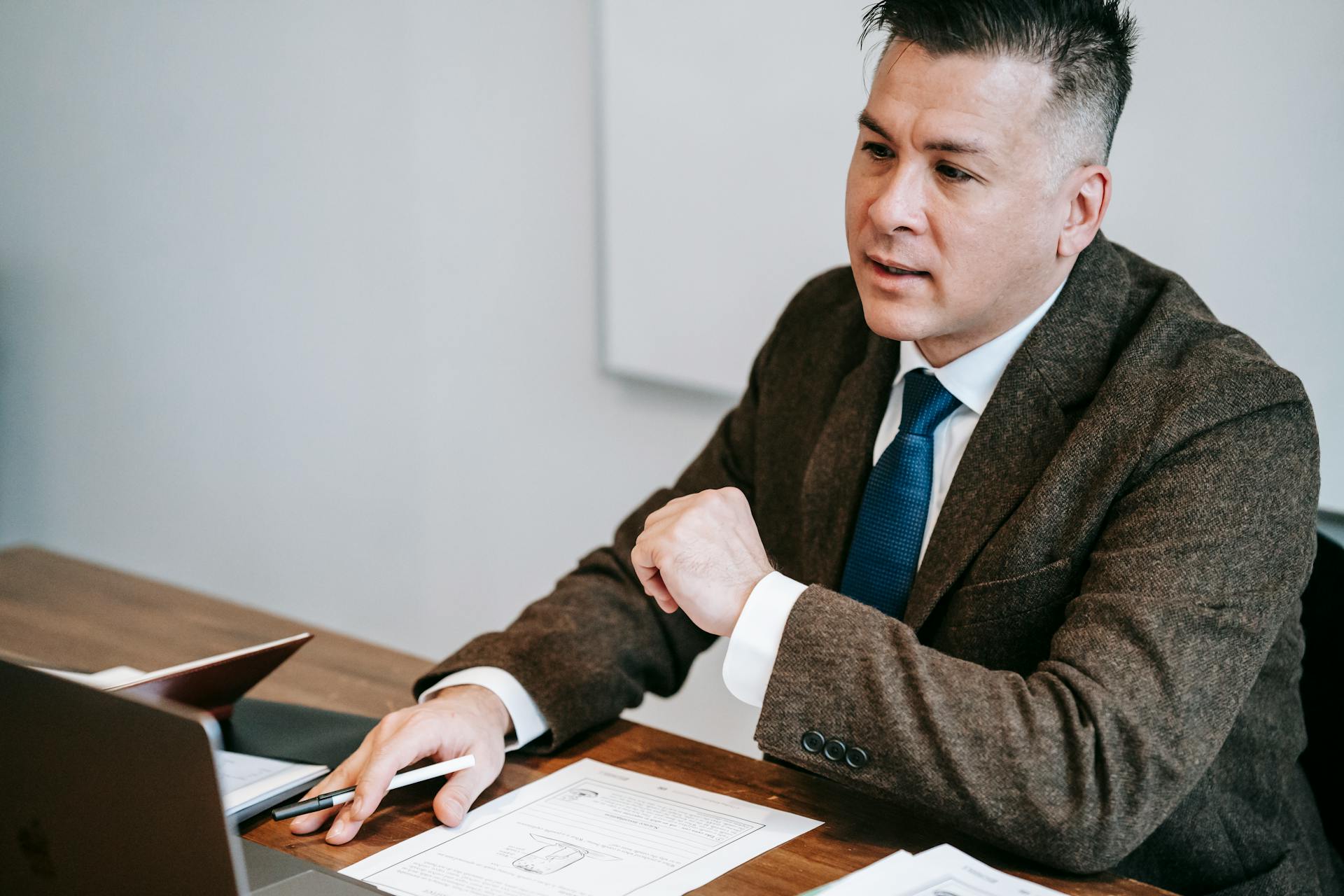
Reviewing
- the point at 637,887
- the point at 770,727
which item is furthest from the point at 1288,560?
the point at 637,887

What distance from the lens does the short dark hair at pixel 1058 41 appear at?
1293 mm

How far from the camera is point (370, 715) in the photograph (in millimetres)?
1694

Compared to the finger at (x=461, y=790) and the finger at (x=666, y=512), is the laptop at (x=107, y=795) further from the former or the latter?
the finger at (x=666, y=512)

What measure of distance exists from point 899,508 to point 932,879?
0.50 meters

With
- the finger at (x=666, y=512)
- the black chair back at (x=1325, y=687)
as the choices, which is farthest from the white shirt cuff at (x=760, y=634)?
the black chair back at (x=1325, y=687)

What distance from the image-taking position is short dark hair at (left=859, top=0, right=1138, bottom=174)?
129cm

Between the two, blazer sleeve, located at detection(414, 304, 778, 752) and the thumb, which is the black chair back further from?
the thumb

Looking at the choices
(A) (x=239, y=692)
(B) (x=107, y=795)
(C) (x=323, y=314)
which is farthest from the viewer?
(C) (x=323, y=314)

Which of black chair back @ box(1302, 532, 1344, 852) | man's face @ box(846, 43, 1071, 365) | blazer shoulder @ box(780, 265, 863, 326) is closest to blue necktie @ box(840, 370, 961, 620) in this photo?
man's face @ box(846, 43, 1071, 365)

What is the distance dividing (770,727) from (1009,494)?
384mm

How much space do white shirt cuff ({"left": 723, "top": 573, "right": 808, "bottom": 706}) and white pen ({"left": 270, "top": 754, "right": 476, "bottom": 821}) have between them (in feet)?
0.88

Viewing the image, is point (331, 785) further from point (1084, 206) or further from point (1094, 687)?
point (1084, 206)

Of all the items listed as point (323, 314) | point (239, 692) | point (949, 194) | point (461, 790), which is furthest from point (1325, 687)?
point (323, 314)

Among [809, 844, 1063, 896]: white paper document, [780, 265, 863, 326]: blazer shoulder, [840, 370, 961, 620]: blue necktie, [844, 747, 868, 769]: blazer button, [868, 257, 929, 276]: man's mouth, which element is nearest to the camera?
[809, 844, 1063, 896]: white paper document
